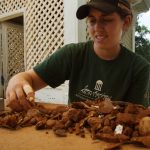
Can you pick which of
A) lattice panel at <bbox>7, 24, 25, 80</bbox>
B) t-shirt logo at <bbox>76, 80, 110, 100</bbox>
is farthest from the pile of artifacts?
lattice panel at <bbox>7, 24, 25, 80</bbox>

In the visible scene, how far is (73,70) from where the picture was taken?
182cm

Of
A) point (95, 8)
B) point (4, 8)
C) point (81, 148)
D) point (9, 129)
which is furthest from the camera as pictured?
point (4, 8)

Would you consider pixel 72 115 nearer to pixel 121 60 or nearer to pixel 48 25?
pixel 121 60

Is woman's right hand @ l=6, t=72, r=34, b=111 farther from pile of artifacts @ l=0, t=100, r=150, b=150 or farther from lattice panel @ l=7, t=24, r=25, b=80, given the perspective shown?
lattice panel @ l=7, t=24, r=25, b=80

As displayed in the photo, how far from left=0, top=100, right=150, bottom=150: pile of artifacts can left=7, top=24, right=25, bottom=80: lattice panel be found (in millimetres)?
4626

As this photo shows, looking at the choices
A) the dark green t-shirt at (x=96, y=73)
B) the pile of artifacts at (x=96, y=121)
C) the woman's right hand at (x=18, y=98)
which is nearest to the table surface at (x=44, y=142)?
the pile of artifacts at (x=96, y=121)

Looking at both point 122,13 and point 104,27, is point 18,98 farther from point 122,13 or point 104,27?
point 122,13

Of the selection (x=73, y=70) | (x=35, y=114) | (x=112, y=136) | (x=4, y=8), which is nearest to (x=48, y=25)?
(x=4, y=8)

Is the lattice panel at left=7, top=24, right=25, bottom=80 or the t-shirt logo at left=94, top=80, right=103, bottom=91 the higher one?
the lattice panel at left=7, top=24, right=25, bottom=80

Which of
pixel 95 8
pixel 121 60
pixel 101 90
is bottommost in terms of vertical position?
pixel 101 90

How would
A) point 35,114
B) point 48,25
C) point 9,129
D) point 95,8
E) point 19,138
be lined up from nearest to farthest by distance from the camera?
point 19,138, point 9,129, point 35,114, point 95,8, point 48,25

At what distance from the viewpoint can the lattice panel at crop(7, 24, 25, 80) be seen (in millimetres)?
5727

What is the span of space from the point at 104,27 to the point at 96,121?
735 millimetres

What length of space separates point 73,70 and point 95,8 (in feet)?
1.26
